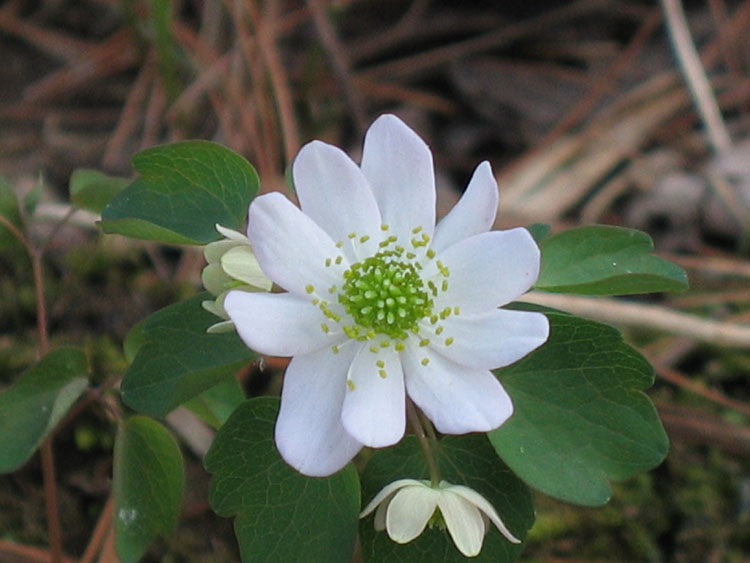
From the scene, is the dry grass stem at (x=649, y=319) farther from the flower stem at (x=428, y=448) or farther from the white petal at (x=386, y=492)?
the white petal at (x=386, y=492)

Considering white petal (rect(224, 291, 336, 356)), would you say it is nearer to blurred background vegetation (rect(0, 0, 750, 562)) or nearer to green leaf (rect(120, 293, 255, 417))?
green leaf (rect(120, 293, 255, 417))

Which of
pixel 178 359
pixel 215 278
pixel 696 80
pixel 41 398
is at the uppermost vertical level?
pixel 215 278

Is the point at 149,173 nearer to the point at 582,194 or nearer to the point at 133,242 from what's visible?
the point at 133,242

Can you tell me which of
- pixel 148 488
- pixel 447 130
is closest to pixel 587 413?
pixel 148 488

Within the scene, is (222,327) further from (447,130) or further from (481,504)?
(447,130)

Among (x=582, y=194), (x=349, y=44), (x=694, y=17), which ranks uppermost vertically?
(x=349, y=44)

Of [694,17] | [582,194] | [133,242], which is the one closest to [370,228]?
[133,242]

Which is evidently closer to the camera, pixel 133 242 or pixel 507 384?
pixel 507 384
